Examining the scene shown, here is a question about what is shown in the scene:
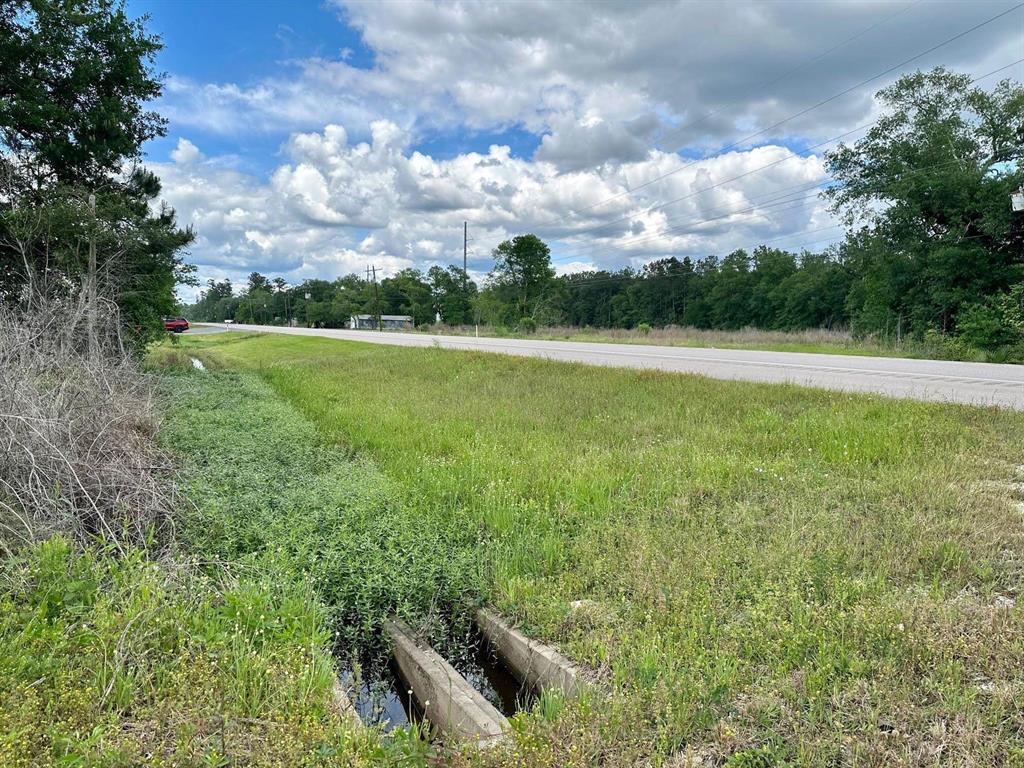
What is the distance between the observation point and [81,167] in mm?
13508

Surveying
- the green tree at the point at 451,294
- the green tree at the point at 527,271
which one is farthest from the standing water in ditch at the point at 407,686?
the green tree at the point at 451,294

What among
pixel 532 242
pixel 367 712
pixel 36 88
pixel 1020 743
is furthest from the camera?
pixel 532 242

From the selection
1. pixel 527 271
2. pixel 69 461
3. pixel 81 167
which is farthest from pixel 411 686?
pixel 527 271

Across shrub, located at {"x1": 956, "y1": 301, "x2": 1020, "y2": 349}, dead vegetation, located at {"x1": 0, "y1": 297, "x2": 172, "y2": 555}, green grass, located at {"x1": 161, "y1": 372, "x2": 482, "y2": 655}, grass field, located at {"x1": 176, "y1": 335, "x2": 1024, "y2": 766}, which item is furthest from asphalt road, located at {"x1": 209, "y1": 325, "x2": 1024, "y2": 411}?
dead vegetation, located at {"x1": 0, "y1": 297, "x2": 172, "y2": 555}

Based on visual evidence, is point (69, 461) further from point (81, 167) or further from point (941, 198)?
point (941, 198)

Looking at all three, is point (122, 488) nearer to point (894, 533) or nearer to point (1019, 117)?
point (894, 533)

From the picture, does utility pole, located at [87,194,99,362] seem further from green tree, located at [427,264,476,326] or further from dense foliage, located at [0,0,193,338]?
green tree, located at [427,264,476,326]

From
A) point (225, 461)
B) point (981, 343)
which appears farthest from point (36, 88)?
point (981, 343)

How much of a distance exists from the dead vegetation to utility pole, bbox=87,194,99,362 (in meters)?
1.14

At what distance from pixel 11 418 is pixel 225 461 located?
2158 millimetres

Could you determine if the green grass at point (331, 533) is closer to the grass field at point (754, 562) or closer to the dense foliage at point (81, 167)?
the grass field at point (754, 562)

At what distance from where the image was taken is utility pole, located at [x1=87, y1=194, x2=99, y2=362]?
7529mm

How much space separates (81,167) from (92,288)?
6.34 m

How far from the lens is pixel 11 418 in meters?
4.35
